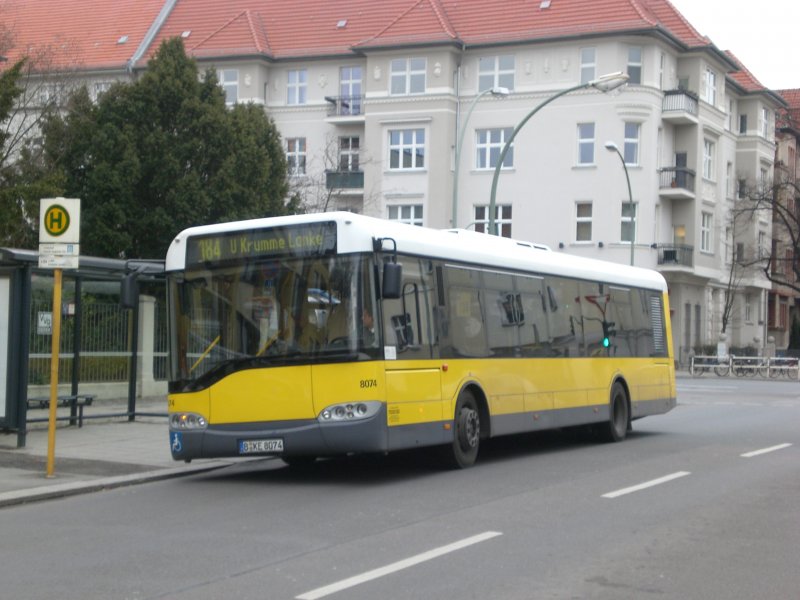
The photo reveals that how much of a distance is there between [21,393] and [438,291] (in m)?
6.10

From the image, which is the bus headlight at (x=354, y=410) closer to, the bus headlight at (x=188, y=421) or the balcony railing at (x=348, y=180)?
the bus headlight at (x=188, y=421)

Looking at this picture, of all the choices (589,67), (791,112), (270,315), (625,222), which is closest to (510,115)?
(589,67)

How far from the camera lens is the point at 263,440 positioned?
1337 centimetres

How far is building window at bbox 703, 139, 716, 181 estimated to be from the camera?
61.2 meters

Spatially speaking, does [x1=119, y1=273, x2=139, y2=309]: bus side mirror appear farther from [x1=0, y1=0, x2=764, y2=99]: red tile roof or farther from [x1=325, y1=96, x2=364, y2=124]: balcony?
[x1=325, y1=96, x2=364, y2=124]: balcony

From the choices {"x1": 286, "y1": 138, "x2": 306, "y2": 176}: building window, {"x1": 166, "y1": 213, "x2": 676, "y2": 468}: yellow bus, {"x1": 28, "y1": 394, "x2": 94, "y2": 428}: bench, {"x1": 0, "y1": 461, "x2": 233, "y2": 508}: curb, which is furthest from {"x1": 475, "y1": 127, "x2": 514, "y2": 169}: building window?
{"x1": 0, "y1": 461, "x2": 233, "y2": 508}: curb

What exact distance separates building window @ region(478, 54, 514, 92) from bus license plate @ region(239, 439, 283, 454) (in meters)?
44.5

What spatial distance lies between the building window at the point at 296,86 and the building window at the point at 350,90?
5.98 feet

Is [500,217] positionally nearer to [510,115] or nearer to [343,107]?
[510,115]

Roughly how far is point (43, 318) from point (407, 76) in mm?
38209

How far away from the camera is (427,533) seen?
996 centimetres

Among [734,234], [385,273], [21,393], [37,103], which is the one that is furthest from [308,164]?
[385,273]

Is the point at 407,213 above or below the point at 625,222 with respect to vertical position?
above

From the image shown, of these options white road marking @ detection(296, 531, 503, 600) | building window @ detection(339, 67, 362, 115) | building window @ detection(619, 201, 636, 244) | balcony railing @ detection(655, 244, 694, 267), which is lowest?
white road marking @ detection(296, 531, 503, 600)
